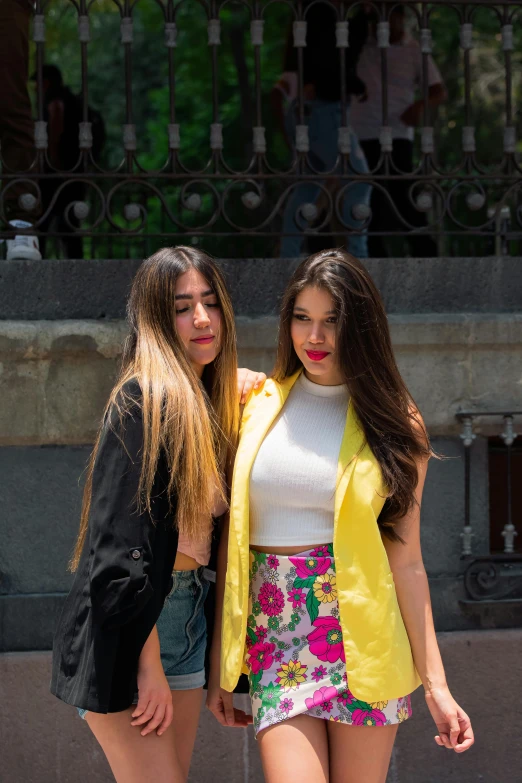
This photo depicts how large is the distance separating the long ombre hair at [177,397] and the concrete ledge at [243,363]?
126 centimetres

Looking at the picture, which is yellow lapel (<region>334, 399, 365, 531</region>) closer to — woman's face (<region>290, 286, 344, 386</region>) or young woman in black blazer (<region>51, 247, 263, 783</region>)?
woman's face (<region>290, 286, 344, 386</region>)

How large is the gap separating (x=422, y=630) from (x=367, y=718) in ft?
0.98

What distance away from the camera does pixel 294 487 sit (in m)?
2.92

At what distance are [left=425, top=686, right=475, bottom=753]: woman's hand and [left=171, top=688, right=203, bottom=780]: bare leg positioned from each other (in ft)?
2.26

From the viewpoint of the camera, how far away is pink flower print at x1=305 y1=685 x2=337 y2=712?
110 inches

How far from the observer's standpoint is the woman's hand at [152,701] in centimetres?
277

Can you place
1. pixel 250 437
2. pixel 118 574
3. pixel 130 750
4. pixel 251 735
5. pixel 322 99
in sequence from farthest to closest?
pixel 322 99 → pixel 251 735 → pixel 250 437 → pixel 130 750 → pixel 118 574

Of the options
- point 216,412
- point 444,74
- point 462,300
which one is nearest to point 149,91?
point 444,74

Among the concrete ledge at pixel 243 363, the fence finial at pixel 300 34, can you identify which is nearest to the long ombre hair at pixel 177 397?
the concrete ledge at pixel 243 363

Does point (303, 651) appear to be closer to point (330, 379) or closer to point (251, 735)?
point (330, 379)

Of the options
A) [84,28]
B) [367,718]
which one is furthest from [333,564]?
[84,28]

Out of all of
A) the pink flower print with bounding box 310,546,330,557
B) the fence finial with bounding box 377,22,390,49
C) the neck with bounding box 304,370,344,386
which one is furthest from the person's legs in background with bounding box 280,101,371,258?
the pink flower print with bounding box 310,546,330,557

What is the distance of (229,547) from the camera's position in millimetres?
2896

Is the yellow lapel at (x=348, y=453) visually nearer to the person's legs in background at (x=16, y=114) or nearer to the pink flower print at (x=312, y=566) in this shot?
the pink flower print at (x=312, y=566)
